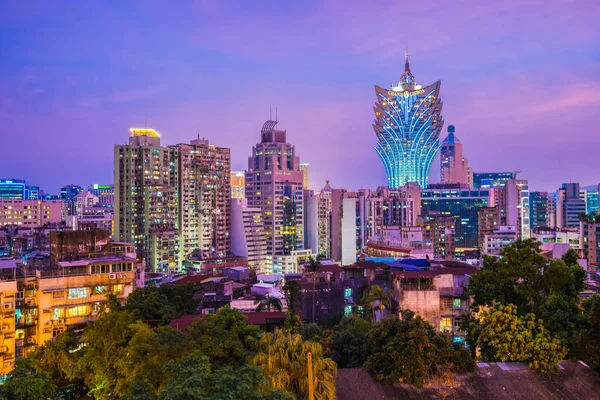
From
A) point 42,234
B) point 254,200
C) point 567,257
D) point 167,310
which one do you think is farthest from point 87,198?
point 567,257

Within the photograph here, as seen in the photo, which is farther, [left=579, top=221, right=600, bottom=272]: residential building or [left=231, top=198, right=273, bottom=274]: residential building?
[left=231, top=198, right=273, bottom=274]: residential building

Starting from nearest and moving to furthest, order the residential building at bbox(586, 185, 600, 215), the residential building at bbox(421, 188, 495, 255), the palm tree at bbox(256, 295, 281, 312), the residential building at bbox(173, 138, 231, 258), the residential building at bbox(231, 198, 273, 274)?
the palm tree at bbox(256, 295, 281, 312) < the residential building at bbox(173, 138, 231, 258) < the residential building at bbox(231, 198, 273, 274) < the residential building at bbox(421, 188, 495, 255) < the residential building at bbox(586, 185, 600, 215)

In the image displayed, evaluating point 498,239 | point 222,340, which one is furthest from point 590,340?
point 498,239

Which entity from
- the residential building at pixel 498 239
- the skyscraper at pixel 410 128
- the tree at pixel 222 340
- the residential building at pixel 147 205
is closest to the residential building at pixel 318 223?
the residential building at pixel 147 205

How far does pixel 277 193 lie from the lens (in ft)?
350

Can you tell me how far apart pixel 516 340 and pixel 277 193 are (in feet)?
293

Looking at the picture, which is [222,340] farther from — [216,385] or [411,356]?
[411,356]

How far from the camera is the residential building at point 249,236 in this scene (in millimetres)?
95312

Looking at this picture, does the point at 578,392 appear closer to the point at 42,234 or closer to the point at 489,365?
the point at 489,365

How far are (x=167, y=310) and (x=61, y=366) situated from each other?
5.43 meters

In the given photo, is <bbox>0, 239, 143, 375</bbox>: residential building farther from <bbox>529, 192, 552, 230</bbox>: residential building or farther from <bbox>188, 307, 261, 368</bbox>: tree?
<bbox>529, 192, 552, 230</bbox>: residential building

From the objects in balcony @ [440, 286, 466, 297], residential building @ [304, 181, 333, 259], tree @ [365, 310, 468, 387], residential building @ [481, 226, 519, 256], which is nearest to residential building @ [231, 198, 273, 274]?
residential building @ [304, 181, 333, 259]

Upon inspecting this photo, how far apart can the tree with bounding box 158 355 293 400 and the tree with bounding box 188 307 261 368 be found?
3188mm

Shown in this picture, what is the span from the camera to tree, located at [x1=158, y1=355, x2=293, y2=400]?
11844mm
